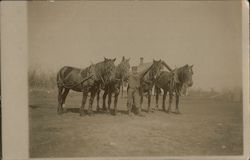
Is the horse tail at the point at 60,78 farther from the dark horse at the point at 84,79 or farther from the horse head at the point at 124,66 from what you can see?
the horse head at the point at 124,66

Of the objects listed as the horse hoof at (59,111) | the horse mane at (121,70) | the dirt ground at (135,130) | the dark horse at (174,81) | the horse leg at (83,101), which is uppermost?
the horse mane at (121,70)

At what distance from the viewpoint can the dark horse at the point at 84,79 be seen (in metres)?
1.29

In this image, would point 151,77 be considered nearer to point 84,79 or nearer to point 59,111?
point 84,79

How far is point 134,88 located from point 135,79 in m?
0.03

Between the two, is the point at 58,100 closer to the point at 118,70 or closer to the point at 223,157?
the point at 118,70

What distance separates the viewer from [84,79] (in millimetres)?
1312

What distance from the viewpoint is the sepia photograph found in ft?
4.21

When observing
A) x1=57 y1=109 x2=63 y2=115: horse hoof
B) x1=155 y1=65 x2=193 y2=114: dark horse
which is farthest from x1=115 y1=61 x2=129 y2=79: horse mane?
x1=57 y1=109 x2=63 y2=115: horse hoof

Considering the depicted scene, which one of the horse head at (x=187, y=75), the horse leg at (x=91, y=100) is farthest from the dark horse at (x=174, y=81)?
the horse leg at (x=91, y=100)

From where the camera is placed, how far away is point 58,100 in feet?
4.21

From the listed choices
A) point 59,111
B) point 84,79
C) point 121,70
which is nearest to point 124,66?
point 121,70

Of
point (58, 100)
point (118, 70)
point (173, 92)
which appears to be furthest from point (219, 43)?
point (58, 100)

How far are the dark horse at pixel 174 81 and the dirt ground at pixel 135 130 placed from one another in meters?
0.04

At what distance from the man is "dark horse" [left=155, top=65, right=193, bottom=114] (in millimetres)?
61
